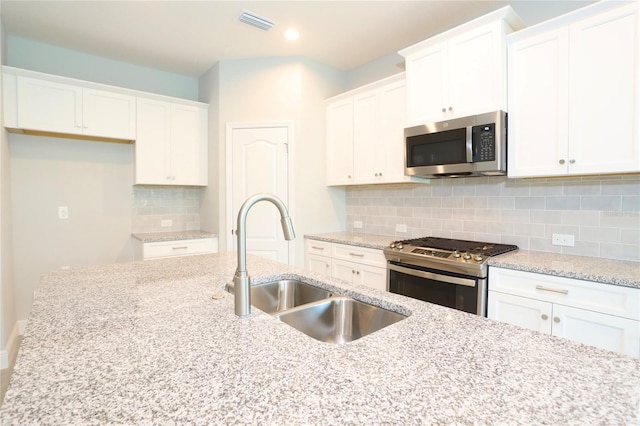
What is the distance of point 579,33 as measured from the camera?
6.26ft

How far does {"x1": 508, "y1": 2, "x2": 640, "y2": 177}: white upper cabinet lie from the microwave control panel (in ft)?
0.39

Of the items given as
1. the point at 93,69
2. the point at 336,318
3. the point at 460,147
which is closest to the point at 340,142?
the point at 460,147

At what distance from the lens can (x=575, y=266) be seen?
185 cm

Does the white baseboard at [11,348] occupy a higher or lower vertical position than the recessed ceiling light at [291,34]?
lower

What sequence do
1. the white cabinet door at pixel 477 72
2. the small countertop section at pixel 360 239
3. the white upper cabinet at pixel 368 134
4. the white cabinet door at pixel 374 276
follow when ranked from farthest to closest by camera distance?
the white upper cabinet at pixel 368 134
the small countertop section at pixel 360 239
the white cabinet door at pixel 374 276
the white cabinet door at pixel 477 72

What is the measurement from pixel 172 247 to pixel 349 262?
1.79 metres

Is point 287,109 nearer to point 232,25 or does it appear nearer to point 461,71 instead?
point 232,25

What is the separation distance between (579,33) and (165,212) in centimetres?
395

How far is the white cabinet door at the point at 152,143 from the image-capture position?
3352 mm

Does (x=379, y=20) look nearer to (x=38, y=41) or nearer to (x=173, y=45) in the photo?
(x=173, y=45)

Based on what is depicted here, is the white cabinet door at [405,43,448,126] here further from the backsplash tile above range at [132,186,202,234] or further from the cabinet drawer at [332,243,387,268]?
the backsplash tile above range at [132,186,202,234]

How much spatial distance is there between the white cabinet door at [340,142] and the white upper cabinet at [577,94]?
1556mm

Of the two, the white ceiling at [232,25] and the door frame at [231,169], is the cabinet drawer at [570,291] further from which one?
the door frame at [231,169]

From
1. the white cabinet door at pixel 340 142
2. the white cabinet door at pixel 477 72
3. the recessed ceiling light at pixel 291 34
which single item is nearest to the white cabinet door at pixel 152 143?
the recessed ceiling light at pixel 291 34
